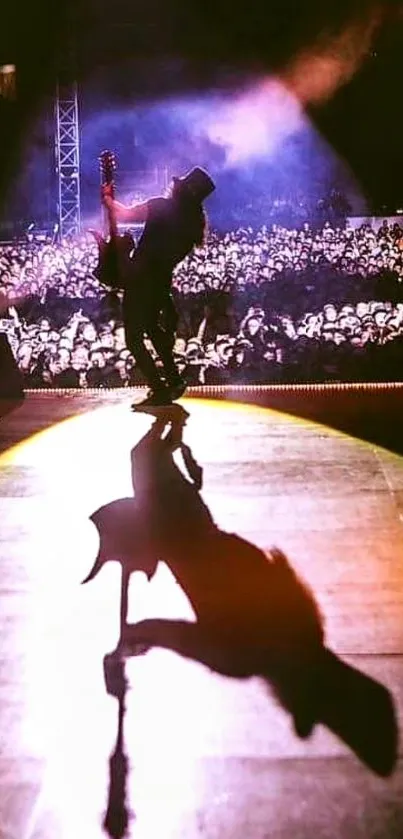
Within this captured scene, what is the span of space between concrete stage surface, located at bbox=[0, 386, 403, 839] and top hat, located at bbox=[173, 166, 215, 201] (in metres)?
1.58

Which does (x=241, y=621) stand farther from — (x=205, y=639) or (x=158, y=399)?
(x=158, y=399)

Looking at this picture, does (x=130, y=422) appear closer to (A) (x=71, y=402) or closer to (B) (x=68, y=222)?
(A) (x=71, y=402)

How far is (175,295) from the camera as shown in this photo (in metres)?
9.44

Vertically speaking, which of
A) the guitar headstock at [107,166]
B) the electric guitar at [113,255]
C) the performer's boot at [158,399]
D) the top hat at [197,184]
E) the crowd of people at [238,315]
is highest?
the guitar headstock at [107,166]

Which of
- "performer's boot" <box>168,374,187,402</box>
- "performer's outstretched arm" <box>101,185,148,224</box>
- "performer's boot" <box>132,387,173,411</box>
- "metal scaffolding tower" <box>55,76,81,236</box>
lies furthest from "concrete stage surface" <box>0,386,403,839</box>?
"metal scaffolding tower" <box>55,76,81,236</box>

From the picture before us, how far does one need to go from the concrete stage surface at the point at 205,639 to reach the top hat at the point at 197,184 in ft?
5.19

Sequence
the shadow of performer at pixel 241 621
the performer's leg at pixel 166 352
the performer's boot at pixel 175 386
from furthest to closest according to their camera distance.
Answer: the performer's boot at pixel 175 386
the performer's leg at pixel 166 352
the shadow of performer at pixel 241 621

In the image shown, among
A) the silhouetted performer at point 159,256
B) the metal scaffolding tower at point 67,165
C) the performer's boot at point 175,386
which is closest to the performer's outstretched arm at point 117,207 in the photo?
the silhouetted performer at point 159,256

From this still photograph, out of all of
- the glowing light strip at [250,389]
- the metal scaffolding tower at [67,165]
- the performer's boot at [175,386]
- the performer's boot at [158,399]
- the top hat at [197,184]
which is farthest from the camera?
the metal scaffolding tower at [67,165]

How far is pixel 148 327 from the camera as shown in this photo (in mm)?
6375

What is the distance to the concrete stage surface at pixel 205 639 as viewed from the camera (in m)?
2.14

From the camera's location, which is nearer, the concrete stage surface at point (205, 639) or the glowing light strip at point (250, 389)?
the concrete stage surface at point (205, 639)

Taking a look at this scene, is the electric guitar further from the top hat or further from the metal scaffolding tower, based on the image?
the metal scaffolding tower

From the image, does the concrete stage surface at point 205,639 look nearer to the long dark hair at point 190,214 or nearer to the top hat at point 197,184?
the long dark hair at point 190,214
